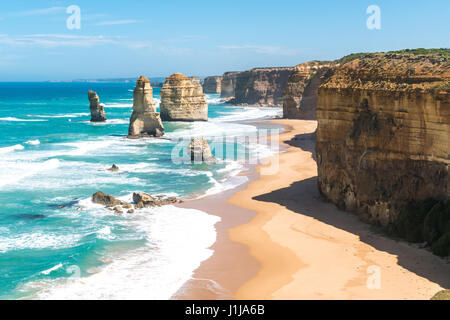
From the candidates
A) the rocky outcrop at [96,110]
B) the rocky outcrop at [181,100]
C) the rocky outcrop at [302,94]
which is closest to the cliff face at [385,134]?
the rocky outcrop at [302,94]

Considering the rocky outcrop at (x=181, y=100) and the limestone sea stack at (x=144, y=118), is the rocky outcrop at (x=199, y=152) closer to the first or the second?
the limestone sea stack at (x=144, y=118)

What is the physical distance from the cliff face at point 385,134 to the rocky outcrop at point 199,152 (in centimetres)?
1487

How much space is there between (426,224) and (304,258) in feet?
14.9

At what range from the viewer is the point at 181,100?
71.4 meters

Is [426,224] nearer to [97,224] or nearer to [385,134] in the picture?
[385,134]

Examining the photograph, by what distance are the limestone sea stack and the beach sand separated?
2843cm

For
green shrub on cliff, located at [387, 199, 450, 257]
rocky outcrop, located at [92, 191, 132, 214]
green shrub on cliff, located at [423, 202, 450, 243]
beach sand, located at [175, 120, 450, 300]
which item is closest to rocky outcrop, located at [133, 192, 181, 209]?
rocky outcrop, located at [92, 191, 132, 214]

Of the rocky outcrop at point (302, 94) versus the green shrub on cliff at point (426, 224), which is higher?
the rocky outcrop at point (302, 94)

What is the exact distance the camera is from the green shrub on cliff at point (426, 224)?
16.3m

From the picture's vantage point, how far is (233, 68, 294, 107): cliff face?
111 metres

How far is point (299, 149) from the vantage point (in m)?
42.8

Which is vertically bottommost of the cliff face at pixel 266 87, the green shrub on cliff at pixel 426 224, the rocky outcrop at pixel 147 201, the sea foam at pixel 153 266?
the sea foam at pixel 153 266

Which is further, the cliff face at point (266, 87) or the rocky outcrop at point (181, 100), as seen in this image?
the cliff face at point (266, 87)

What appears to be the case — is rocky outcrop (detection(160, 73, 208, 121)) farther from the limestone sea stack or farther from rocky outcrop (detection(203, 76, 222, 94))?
rocky outcrop (detection(203, 76, 222, 94))
